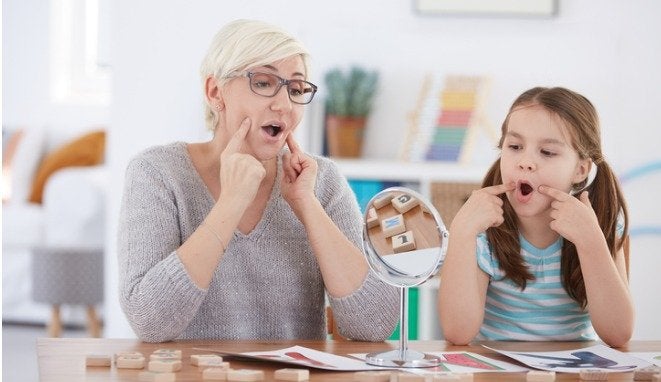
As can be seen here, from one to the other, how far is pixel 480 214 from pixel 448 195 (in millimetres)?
2048

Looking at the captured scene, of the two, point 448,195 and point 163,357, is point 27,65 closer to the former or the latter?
point 448,195

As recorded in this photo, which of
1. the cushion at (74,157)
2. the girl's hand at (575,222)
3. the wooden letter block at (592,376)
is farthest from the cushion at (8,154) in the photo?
the wooden letter block at (592,376)

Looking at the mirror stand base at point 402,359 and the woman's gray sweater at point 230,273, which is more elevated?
the woman's gray sweater at point 230,273

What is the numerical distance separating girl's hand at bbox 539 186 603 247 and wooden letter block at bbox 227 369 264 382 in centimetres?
68

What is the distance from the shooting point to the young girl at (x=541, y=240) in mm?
1785

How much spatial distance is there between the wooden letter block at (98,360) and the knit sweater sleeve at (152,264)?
241 millimetres

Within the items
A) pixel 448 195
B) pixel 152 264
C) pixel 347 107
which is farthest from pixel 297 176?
pixel 347 107

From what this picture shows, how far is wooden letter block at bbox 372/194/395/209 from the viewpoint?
4.79 feet

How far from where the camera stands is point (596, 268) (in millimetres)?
1777

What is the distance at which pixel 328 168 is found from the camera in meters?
2.01

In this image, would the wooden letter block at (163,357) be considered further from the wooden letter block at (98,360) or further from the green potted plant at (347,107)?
the green potted plant at (347,107)

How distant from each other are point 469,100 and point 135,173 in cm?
232

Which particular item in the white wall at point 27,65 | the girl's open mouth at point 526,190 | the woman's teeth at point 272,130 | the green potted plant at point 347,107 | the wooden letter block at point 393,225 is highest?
the white wall at point 27,65

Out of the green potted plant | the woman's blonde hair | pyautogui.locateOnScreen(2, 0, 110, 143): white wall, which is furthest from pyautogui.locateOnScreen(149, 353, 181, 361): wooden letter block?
pyautogui.locateOnScreen(2, 0, 110, 143): white wall
